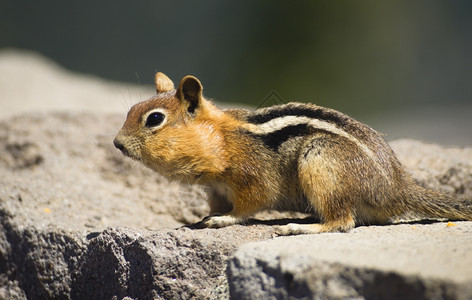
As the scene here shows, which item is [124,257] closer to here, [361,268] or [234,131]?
[234,131]

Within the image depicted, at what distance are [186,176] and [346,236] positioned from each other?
1206 mm

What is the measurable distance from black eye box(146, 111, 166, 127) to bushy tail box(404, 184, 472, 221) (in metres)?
1.77

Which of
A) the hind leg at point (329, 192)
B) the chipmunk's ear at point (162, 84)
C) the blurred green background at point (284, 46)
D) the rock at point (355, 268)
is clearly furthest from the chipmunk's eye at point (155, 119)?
the blurred green background at point (284, 46)

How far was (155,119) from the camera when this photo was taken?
12.7 ft

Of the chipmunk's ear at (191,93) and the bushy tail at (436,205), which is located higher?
the chipmunk's ear at (191,93)

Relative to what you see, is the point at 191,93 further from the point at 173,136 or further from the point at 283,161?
the point at 283,161

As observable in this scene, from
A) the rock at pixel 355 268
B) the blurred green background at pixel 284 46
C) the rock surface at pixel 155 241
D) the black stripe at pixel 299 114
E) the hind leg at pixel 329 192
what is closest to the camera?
the rock at pixel 355 268

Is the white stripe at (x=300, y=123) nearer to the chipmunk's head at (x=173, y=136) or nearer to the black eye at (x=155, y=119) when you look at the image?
the chipmunk's head at (x=173, y=136)

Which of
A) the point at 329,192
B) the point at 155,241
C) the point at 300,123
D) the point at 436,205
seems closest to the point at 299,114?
the point at 300,123

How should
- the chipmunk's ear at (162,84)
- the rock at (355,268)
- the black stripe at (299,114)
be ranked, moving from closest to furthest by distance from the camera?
the rock at (355,268)
the black stripe at (299,114)
the chipmunk's ear at (162,84)

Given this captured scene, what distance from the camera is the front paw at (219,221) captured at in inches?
153

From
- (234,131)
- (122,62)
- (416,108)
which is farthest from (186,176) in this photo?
(416,108)

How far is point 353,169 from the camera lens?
368 centimetres

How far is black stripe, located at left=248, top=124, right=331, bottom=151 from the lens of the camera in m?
3.88
